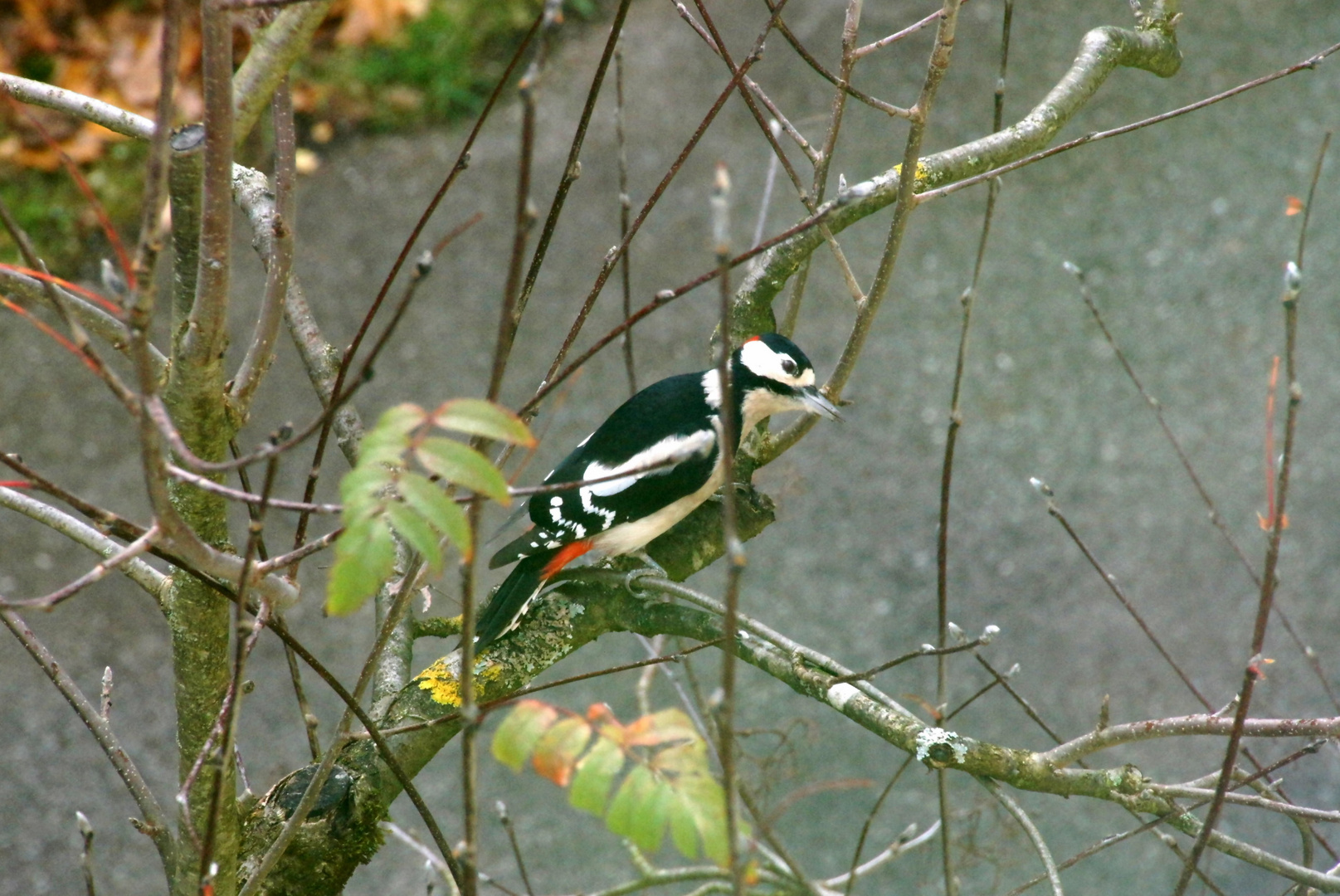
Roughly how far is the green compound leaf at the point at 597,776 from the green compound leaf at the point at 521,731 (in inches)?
1.9

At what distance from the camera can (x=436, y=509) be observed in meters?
0.90

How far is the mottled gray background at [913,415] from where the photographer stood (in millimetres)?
3887

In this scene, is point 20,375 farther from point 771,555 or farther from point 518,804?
point 771,555

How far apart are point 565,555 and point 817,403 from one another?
62cm

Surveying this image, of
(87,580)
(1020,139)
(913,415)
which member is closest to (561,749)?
(87,580)

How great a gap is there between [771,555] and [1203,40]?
136 inches

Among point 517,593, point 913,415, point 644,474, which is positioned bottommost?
point 517,593

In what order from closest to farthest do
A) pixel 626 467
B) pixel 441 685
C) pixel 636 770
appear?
pixel 636 770
pixel 441 685
pixel 626 467

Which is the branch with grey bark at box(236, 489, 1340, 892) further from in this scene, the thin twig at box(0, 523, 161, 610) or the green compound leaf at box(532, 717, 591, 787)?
the thin twig at box(0, 523, 161, 610)

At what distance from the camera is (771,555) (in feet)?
14.6

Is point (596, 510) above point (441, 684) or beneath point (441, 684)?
above

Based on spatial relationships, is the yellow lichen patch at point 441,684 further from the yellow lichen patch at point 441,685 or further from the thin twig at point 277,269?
the thin twig at point 277,269

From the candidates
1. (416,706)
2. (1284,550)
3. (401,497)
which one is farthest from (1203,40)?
(401,497)

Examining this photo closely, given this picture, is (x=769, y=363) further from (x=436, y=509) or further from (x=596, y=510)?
(x=436, y=509)
